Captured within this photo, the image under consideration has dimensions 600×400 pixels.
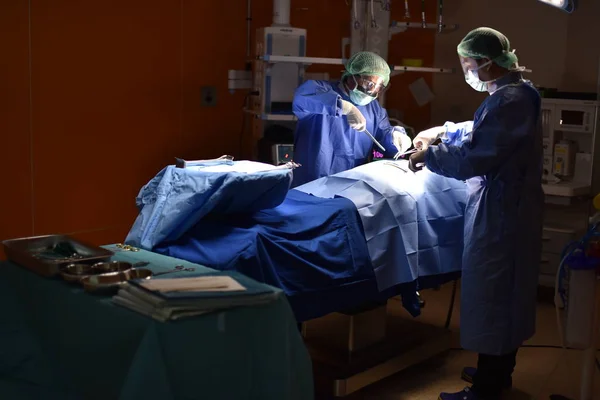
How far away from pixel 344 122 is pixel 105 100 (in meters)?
1.49

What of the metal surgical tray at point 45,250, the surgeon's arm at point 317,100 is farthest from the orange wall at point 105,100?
the metal surgical tray at point 45,250

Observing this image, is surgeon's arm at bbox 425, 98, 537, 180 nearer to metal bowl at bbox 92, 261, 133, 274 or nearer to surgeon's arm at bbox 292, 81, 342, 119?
surgeon's arm at bbox 292, 81, 342, 119

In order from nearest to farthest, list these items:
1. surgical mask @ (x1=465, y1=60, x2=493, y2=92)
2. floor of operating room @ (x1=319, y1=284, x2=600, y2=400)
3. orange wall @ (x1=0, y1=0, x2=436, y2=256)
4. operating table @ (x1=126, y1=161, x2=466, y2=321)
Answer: operating table @ (x1=126, y1=161, x2=466, y2=321), surgical mask @ (x1=465, y1=60, x2=493, y2=92), floor of operating room @ (x1=319, y1=284, x2=600, y2=400), orange wall @ (x1=0, y1=0, x2=436, y2=256)

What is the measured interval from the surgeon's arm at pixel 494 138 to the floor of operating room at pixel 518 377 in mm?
1047

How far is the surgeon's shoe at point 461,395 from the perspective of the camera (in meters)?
3.22

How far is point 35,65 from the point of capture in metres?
4.19

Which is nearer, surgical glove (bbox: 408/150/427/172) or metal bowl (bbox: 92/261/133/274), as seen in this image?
metal bowl (bbox: 92/261/133/274)

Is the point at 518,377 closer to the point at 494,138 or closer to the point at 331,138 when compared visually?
the point at 494,138

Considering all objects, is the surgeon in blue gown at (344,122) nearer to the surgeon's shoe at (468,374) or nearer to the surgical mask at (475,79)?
the surgical mask at (475,79)

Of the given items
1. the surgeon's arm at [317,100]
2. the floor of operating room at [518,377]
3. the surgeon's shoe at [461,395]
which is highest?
the surgeon's arm at [317,100]

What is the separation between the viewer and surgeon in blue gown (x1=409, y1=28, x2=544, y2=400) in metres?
3.00

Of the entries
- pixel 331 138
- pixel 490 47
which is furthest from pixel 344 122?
pixel 490 47

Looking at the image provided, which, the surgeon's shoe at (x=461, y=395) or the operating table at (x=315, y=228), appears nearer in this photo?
the operating table at (x=315, y=228)

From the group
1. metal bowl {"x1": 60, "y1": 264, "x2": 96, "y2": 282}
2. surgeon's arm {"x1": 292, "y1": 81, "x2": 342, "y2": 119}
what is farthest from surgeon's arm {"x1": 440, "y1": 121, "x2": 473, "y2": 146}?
metal bowl {"x1": 60, "y1": 264, "x2": 96, "y2": 282}
